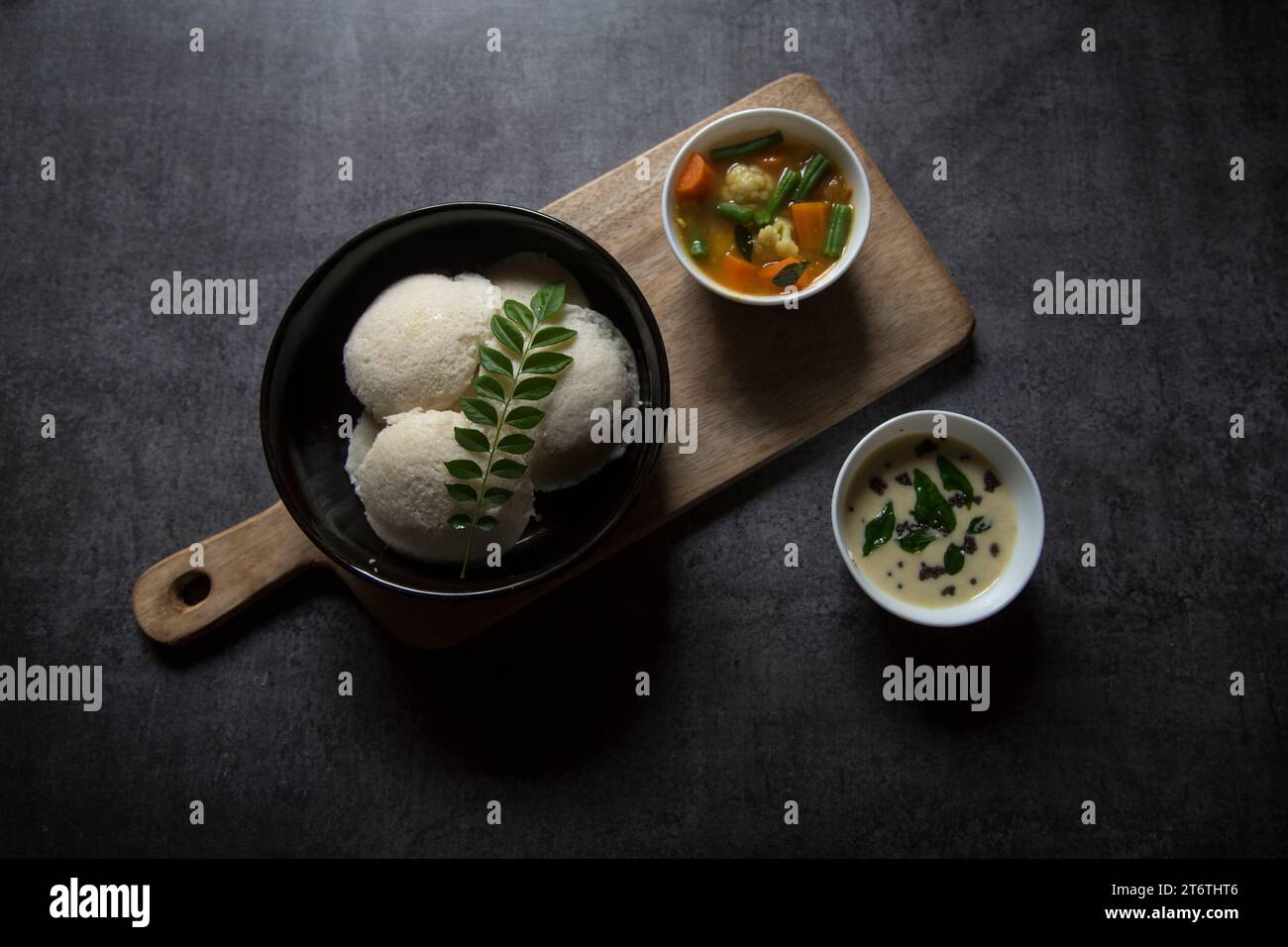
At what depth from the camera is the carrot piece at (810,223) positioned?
1.88m

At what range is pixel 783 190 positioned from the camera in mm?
1902

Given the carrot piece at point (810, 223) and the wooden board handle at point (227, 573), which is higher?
the carrot piece at point (810, 223)

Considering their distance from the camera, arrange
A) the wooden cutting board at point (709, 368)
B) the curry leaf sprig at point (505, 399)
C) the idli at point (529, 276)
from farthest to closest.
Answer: the wooden cutting board at point (709, 368) → the idli at point (529, 276) → the curry leaf sprig at point (505, 399)

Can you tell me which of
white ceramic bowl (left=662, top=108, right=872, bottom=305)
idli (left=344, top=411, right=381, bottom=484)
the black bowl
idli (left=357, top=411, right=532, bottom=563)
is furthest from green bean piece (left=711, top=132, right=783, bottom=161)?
idli (left=344, top=411, right=381, bottom=484)

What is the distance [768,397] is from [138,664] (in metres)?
1.59

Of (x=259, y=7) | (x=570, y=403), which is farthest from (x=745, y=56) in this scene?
(x=259, y=7)

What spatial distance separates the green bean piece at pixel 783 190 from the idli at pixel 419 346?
645mm

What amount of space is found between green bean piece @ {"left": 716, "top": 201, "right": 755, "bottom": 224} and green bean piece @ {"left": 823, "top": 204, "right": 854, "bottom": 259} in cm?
17

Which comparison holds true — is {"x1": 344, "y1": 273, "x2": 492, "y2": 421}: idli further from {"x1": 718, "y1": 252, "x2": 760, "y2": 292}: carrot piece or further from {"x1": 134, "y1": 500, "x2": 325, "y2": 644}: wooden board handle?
{"x1": 718, "y1": 252, "x2": 760, "y2": 292}: carrot piece

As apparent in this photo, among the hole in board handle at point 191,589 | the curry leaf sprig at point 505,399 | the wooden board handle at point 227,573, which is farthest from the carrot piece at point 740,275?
the hole in board handle at point 191,589

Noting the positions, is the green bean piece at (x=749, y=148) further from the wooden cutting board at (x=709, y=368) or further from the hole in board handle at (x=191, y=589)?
the hole in board handle at (x=191, y=589)
